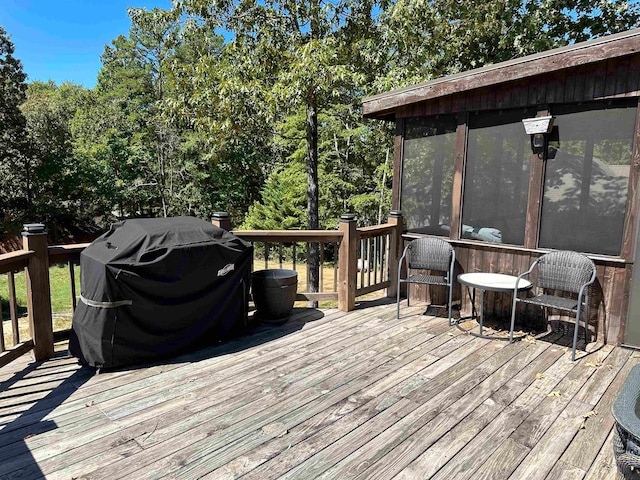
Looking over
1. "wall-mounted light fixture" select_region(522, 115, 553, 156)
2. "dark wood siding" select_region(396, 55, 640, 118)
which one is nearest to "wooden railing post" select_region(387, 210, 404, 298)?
"dark wood siding" select_region(396, 55, 640, 118)

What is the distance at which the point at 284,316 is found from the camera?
409 cm

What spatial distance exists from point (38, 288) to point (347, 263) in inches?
105

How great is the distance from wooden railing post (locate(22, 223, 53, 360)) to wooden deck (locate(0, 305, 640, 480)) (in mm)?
175

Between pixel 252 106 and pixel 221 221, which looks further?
pixel 252 106

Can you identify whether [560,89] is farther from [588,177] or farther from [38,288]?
[38,288]

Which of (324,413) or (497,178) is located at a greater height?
(497,178)

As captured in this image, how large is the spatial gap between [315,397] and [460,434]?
88 cm

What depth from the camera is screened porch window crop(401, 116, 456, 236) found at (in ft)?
14.6

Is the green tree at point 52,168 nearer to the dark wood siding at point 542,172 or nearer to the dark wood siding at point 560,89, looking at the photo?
the dark wood siding at point 542,172

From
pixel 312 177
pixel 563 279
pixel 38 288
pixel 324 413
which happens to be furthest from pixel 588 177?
pixel 312 177

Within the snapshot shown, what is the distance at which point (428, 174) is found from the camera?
4629mm

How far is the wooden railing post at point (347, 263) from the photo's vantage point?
14.3 feet

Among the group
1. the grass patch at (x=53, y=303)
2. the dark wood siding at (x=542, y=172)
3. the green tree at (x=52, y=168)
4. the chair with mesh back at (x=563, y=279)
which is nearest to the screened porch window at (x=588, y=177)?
the dark wood siding at (x=542, y=172)

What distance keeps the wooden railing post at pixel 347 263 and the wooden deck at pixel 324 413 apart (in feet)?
2.94
